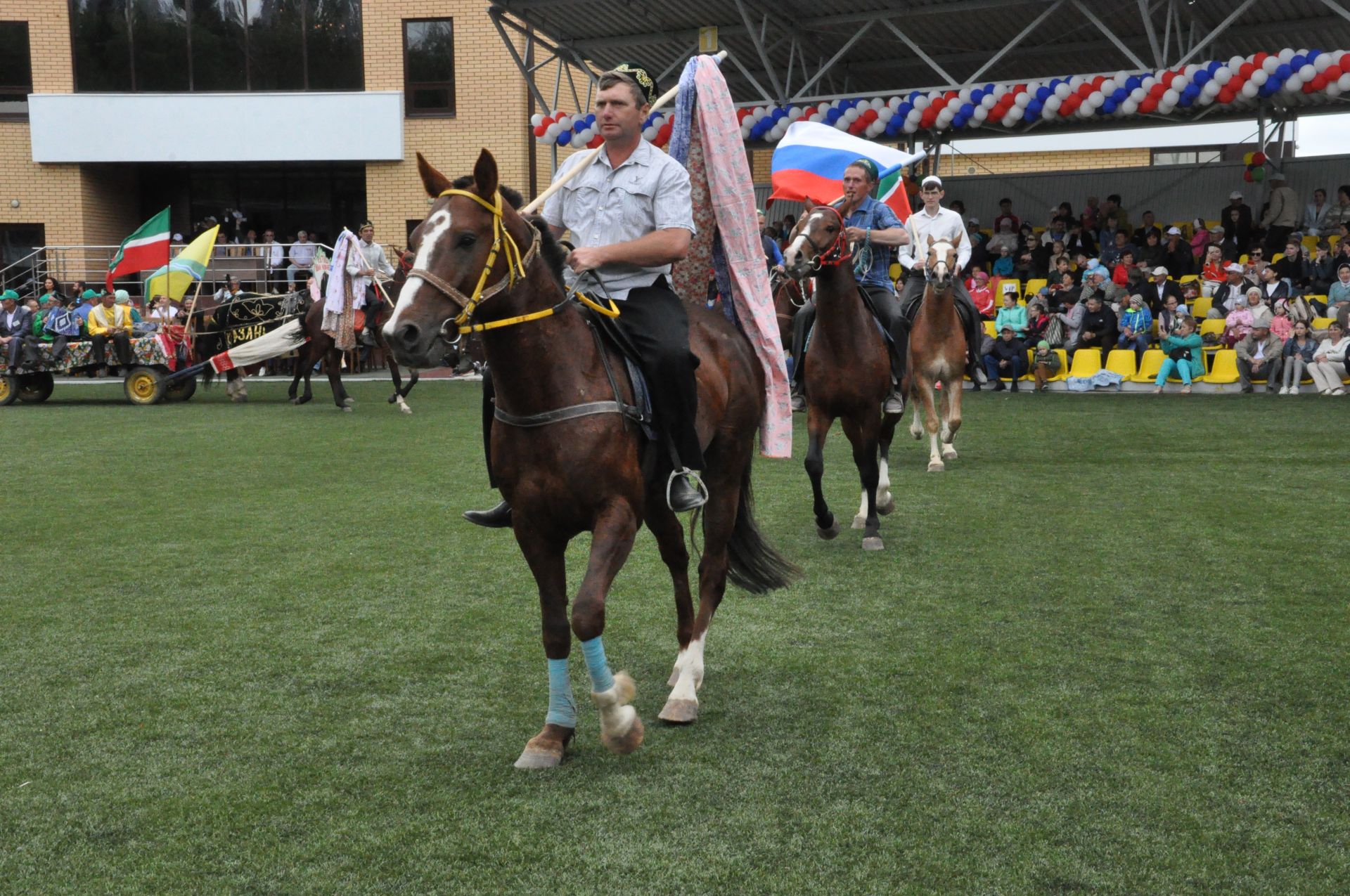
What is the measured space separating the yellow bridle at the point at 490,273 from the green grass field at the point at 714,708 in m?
1.49

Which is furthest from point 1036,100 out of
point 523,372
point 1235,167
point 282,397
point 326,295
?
point 523,372

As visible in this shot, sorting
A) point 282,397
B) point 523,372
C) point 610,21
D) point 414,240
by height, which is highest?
point 610,21

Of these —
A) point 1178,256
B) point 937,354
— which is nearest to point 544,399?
point 937,354

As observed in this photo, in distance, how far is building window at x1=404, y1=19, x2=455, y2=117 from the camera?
2944 cm

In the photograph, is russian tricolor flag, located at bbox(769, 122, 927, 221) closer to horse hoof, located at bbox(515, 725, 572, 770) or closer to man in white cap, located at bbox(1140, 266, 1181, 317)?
man in white cap, located at bbox(1140, 266, 1181, 317)

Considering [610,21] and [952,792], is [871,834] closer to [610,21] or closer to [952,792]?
[952,792]

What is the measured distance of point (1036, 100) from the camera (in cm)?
1977

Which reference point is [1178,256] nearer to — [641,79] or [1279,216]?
[1279,216]

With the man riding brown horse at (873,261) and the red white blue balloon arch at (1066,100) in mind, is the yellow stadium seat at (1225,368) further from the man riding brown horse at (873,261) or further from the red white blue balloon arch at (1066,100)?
the man riding brown horse at (873,261)

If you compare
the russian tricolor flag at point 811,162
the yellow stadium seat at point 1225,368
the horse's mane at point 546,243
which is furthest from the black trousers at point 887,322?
the yellow stadium seat at point 1225,368

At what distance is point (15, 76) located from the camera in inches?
1178

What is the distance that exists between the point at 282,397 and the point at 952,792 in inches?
710

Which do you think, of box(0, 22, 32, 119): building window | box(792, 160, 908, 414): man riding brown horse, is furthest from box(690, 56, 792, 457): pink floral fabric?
box(0, 22, 32, 119): building window

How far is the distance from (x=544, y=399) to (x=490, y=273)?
0.46 metres
